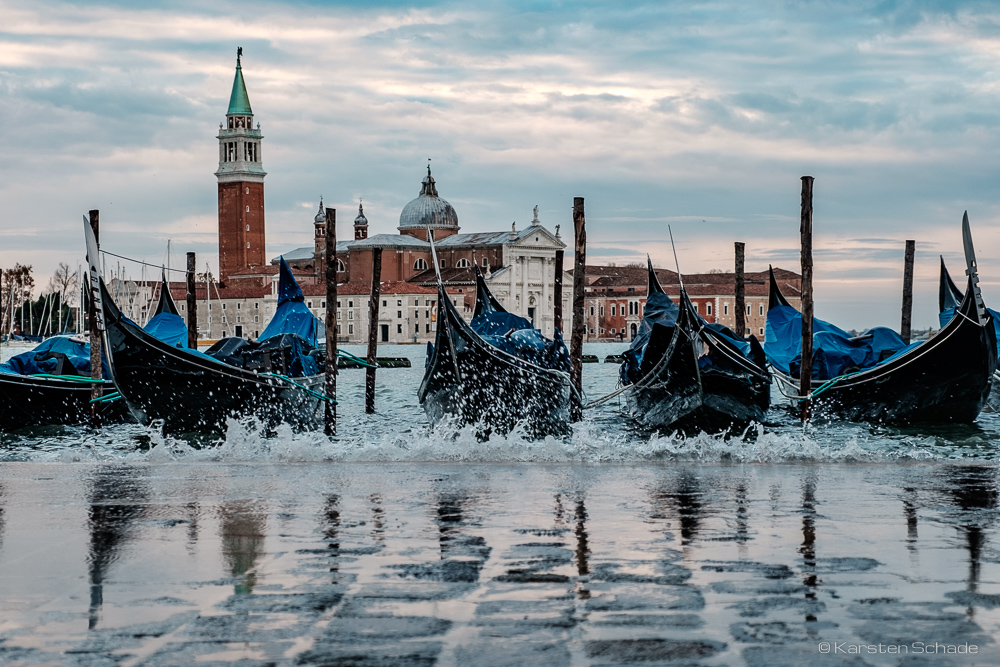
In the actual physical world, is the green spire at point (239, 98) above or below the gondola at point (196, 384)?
above

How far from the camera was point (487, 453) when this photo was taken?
10.8 meters

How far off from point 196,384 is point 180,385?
17 centimetres

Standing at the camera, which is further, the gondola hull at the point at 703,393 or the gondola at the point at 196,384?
the gondola hull at the point at 703,393

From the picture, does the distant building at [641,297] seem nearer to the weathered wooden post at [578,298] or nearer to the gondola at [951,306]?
the gondola at [951,306]

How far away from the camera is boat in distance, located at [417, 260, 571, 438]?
12.5m

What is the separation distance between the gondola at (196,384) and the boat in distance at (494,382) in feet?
4.60

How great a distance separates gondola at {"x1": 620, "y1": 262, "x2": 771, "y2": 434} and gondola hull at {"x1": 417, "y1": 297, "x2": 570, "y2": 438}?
3.25 feet

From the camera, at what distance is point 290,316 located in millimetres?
16109

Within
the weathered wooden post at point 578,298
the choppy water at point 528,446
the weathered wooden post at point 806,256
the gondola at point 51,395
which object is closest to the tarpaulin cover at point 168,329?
the gondola at point 51,395

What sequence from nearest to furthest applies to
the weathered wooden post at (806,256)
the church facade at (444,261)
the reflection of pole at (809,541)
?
the reflection of pole at (809,541)
the weathered wooden post at (806,256)
the church facade at (444,261)

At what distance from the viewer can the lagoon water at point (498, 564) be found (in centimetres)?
364

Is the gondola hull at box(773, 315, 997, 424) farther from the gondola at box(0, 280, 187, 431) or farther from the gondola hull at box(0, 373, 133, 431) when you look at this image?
the gondola hull at box(0, 373, 133, 431)

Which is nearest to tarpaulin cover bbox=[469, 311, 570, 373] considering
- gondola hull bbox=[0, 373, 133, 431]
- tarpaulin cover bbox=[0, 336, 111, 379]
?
gondola hull bbox=[0, 373, 133, 431]

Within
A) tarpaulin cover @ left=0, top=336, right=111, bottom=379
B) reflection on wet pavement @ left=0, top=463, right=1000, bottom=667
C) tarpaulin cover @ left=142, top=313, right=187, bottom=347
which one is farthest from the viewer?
tarpaulin cover @ left=142, top=313, right=187, bottom=347
